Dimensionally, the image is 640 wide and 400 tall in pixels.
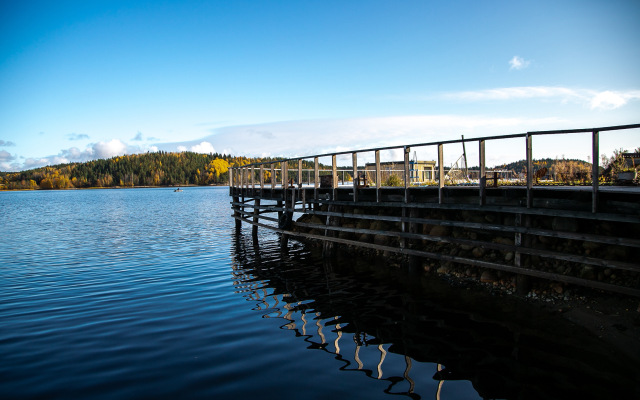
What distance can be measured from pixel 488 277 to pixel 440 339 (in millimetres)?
3579

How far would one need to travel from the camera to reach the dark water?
245 inches

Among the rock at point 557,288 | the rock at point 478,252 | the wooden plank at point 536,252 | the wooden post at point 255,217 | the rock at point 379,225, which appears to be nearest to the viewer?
the wooden plank at point 536,252

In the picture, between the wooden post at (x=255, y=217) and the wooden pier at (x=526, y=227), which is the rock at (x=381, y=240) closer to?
the wooden pier at (x=526, y=227)

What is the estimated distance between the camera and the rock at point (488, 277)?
35.4 feet

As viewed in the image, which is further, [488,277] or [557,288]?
[488,277]

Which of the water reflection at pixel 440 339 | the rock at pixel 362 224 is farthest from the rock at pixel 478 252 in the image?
the rock at pixel 362 224

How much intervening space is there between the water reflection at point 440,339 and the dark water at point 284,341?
0.10 ft

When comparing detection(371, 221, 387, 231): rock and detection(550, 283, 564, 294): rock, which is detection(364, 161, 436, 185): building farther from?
detection(550, 283, 564, 294): rock

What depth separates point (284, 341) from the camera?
8070 mm

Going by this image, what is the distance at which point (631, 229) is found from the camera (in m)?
9.04

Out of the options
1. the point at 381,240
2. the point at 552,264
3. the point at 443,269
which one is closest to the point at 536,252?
the point at 552,264

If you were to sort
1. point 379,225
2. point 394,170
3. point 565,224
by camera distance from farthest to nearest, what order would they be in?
point 394,170
point 379,225
point 565,224

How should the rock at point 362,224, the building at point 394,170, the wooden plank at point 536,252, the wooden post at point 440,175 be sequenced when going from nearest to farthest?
1. the wooden plank at point 536,252
2. the wooden post at point 440,175
3. the rock at point 362,224
4. the building at point 394,170

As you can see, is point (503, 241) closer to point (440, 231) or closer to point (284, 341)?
point (440, 231)
